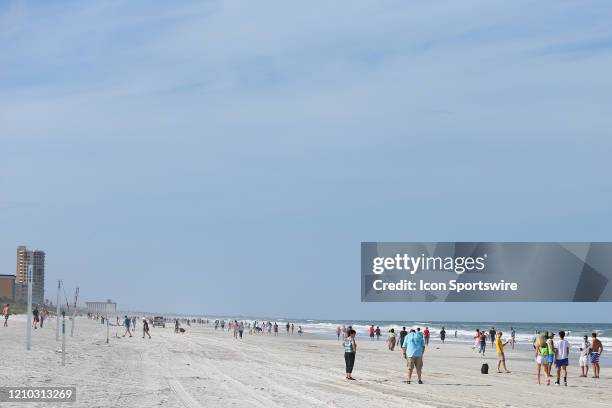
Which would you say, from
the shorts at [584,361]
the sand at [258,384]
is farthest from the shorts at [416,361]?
the shorts at [584,361]

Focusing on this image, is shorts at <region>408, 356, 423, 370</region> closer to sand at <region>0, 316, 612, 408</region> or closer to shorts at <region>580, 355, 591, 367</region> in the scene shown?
sand at <region>0, 316, 612, 408</region>

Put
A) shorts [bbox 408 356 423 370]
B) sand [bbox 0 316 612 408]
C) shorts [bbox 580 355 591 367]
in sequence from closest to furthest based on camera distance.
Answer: sand [bbox 0 316 612 408] < shorts [bbox 408 356 423 370] < shorts [bbox 580 355 591 367]

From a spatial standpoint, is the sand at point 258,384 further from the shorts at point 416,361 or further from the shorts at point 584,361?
the shorts at point 416,361

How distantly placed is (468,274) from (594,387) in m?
6.98

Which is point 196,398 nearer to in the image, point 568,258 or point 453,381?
point 453,381

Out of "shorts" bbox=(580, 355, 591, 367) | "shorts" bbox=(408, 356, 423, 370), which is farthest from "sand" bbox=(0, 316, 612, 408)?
"shorts" bbox=(408, 356, 423, 370)

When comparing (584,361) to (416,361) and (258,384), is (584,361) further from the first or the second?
(258,384)

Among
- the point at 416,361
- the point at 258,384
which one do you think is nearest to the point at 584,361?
the point at 416,361

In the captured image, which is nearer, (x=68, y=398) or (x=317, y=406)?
(x=68, y=398)

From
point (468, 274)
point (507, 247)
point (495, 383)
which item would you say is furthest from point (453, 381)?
point (507, 247)

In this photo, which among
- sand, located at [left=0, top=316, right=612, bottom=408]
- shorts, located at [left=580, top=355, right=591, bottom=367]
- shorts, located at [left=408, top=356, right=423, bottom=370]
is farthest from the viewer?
shorts, located at [left=580, top=355, right=591, bottom=367]

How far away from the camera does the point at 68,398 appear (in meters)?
15.0

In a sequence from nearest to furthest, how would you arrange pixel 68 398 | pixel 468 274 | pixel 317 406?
1. pixel 68 398
2. pixel 317 406
3. pixel 468 274

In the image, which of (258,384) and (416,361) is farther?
(416,361)
